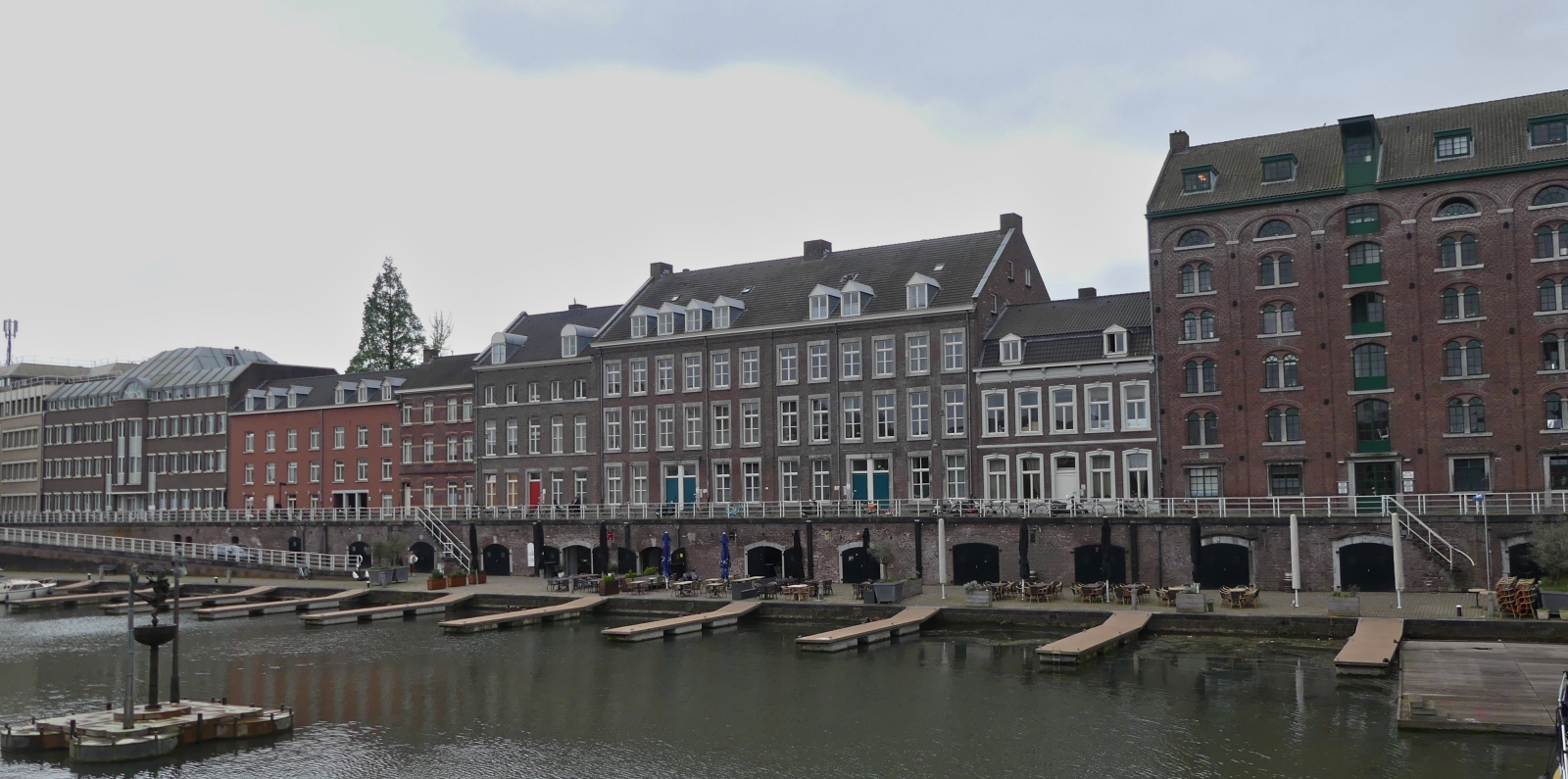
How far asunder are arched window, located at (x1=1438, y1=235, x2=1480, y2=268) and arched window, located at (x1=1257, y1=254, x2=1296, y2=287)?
5.20 m

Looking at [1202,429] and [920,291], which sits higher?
[920,291]

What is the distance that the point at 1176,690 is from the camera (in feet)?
91.8

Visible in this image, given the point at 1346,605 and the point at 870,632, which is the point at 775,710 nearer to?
the point at 870,632

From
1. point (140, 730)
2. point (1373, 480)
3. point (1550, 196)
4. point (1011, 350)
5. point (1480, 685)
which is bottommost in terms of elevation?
point (140, 730)

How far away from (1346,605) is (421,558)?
4607 centimetres

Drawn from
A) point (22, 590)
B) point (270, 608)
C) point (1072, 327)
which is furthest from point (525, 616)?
point (22, 590)

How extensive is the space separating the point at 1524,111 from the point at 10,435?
108 meters

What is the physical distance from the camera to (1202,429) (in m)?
49.4

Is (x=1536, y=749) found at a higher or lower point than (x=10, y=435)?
lower

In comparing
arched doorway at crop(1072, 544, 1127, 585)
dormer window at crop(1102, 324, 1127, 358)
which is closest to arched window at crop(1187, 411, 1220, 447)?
dormer window at crop(1102, 324, 1127, 358)

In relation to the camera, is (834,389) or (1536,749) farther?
(834,389)

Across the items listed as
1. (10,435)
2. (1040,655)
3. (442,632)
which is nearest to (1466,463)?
(1040,655)

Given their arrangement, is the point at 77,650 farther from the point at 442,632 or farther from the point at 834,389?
the point at 834,389

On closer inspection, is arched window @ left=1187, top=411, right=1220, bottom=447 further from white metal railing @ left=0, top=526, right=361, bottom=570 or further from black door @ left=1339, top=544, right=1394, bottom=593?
white metal railing @ left=0, top=526, right=361, bottom=570
